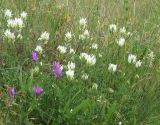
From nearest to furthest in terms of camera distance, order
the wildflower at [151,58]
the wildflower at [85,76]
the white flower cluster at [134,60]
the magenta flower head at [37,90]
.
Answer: the magenta flower head at [37,90], the wildflower at [85,76], the white flower cluster at [134,60], the wildflower at [151,58]

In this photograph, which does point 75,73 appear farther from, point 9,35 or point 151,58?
point 151,58

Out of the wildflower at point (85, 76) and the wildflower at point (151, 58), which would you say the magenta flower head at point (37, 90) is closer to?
the wildflower at point (85, 76)

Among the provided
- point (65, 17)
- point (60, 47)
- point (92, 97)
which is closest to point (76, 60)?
point (60, 47)

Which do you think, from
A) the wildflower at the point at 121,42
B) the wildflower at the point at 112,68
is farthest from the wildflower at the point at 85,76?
the wildflower at the point at 121,42

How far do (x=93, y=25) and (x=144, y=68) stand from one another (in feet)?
2.41

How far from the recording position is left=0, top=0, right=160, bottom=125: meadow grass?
2499mm

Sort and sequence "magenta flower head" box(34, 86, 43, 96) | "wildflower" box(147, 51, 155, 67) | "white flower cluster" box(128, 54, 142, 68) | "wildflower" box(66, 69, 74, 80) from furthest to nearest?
"wildflower" box(147, 51, 155, 67) < "white flower cluster" box(128, 54, 142, 68) < "wildflower" box(66, 69, 74, 80) < "magenta flower head" box(34, 86, 43, 96)

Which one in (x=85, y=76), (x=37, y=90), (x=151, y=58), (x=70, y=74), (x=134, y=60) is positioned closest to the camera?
(x=37, y=90)

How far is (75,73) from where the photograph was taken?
2771 mm

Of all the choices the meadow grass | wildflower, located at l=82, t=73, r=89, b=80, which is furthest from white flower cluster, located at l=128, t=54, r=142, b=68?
wildflower, located at l=82, t=73, r=89, b=80

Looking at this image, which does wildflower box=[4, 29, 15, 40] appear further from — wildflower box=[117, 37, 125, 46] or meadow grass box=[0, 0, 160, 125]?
wildflower box=[117, 37, 125, 46]

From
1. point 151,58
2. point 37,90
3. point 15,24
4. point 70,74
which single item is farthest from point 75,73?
point 151,58

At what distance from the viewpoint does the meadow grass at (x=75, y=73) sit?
8.20ft

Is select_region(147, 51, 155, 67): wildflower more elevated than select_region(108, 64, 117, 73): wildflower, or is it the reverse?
select_region(147, 51, 155, 67): wildflower
